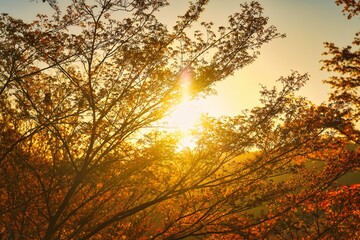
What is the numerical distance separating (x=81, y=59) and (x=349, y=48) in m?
10.9

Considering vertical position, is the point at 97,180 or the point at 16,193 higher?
the point at 16,193

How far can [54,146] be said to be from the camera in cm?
1044

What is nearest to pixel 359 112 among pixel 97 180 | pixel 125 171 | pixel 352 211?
pixel 352 211

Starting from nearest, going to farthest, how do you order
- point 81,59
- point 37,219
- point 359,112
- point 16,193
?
point 81,59 → point 16,193 → point 359,112 → point 37,219

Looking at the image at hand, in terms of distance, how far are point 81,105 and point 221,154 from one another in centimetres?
447

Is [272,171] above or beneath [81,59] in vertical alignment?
beneath

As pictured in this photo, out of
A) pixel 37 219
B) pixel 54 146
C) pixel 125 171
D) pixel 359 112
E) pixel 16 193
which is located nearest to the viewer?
pixel 125 171

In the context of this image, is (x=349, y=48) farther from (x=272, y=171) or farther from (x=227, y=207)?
(x=227, y=207)

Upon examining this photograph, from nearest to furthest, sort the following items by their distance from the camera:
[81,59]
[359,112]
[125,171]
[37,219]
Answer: [81,59], [125,171], [359,112], [37,219]

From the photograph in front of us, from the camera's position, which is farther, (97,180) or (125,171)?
(97,180)

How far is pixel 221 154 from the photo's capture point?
9016mm

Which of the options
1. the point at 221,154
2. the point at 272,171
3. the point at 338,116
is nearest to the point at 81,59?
the point at 221,154

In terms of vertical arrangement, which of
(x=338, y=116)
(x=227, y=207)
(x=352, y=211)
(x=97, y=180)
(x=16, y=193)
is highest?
Answer: (x=16, y=193)

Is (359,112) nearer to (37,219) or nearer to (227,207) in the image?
(227,207)
